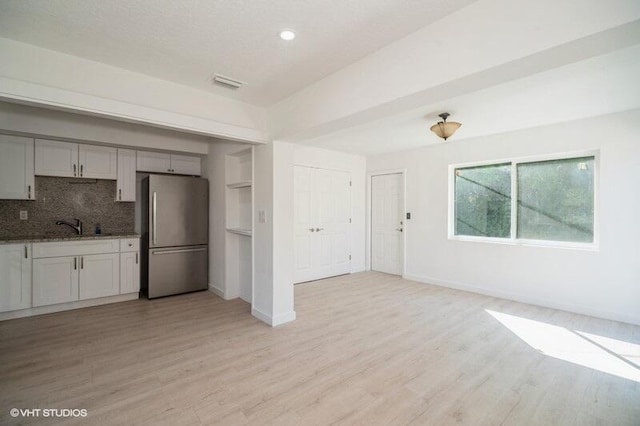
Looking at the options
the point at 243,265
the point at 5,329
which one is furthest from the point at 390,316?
the point at 5,329

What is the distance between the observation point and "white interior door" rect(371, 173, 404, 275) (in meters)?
5.59

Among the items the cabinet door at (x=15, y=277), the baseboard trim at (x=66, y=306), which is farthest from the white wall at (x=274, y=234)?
the cabinet door at (x=15, y=277)

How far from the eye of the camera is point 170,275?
4.27 m

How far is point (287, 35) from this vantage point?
2002 mm

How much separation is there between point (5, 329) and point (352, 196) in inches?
201

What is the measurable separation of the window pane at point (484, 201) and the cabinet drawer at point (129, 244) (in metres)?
4.94

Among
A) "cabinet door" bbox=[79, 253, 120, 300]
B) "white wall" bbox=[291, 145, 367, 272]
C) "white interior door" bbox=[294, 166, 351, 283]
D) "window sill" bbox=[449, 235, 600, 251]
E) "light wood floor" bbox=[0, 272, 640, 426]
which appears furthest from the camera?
"white wall" bbox=[291, 145, 367, 272]

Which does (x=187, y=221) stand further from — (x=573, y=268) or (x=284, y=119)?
(x=573, y=268)

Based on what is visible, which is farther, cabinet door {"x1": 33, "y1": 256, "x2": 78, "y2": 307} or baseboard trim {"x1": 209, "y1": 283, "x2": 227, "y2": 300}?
baseboard trim {"x1": 209, "y1": 283, "x2": 227, "y2": 300}

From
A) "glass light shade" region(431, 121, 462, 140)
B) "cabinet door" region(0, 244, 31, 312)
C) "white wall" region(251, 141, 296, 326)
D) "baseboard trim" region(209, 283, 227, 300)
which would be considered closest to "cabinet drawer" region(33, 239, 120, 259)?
"cabinet door" region(0, 244, 31, 312)

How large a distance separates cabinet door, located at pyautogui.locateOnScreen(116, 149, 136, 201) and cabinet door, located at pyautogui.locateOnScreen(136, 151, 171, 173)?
0.26 feet

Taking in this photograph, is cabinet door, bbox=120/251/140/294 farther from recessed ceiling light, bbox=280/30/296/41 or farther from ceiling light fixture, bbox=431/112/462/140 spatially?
ceiling light fixture, bbox=431/112/462/140

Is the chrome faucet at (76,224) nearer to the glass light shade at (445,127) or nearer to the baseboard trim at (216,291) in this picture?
the baseboard trim at (216,291)

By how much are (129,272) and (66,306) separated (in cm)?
75
